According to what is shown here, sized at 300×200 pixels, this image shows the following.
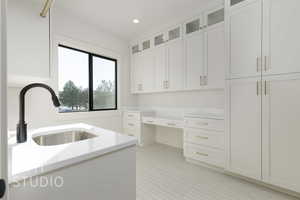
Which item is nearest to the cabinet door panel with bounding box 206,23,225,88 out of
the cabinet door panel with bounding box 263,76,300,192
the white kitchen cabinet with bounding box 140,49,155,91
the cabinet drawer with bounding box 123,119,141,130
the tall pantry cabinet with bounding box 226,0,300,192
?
the tall pantry cabinet with bounding box 226,0,300,192

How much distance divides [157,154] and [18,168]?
2.69 meters

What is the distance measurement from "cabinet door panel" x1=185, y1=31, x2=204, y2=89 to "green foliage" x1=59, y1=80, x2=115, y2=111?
206 centimetres

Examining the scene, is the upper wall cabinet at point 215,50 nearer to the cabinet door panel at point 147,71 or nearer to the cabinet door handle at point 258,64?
the cabinet door handle at point 258,64

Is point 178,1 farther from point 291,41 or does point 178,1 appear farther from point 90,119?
point 90,119

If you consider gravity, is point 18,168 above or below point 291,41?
below

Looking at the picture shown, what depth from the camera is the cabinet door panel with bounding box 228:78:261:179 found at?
6.10 feet

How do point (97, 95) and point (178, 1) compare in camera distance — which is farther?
point (97, 95)

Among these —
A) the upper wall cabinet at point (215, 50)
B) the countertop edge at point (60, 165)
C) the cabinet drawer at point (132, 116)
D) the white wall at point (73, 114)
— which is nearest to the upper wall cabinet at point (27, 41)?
the countertop edge at point (60, 165)

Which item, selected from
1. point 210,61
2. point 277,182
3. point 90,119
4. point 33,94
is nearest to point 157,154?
point 90,119

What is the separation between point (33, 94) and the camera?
245 centimetres

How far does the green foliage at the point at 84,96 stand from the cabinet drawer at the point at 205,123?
215 centimetres

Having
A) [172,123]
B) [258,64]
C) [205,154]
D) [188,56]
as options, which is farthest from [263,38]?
[172,123]

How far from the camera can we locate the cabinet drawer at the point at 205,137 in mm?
2240

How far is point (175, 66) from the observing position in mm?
3162
